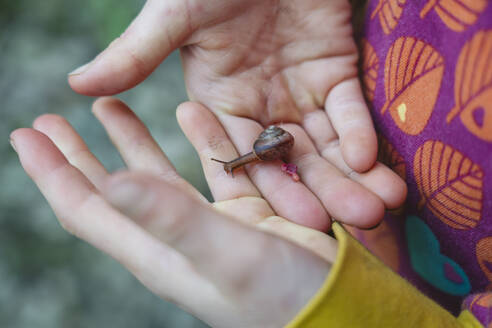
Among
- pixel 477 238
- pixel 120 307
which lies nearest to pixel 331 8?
pixel 477 238

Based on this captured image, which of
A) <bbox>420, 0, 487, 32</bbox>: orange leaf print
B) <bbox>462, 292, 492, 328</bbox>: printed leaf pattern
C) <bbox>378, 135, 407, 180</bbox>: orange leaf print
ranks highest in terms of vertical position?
<bbox>420, 0, 487, 32</bbox>: orange leaf print

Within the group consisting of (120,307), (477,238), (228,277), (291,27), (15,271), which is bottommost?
(120,307)

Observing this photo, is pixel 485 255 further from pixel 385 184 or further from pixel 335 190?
pixel 335 190

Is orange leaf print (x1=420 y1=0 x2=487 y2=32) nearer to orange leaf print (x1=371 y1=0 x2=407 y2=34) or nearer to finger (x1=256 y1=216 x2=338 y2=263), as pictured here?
orange leaf print (x1=371 y1=0 x2=407 y2=34)

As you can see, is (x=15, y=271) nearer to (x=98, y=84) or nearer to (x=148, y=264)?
(x=98, y=84)

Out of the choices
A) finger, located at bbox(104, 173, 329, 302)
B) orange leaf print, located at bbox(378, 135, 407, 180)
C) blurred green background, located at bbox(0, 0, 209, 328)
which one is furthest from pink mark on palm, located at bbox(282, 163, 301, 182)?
blurred green background, located at bbox(0, 0, 209, 328)

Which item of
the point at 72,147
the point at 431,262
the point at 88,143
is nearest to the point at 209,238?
the point at 72,147
